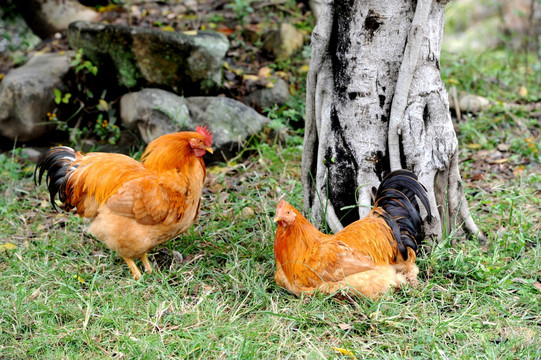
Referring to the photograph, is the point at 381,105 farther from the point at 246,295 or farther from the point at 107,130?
the point at 107,130

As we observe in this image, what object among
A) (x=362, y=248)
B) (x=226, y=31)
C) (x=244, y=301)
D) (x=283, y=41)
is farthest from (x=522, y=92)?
(x=244, y=301)

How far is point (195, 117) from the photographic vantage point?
237 inches

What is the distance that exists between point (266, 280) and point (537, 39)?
795cm

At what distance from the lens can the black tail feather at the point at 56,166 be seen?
4094mm

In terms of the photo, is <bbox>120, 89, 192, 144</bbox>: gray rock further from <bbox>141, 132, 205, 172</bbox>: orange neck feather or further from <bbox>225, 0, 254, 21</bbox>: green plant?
<bbox>225, 0, 254, 21</bbox>: green plant

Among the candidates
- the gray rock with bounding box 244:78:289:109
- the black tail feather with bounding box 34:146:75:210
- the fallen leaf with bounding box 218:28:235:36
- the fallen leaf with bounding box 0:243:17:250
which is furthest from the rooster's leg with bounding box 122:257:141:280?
the fallen leaf with bounding box 218:28:235:36

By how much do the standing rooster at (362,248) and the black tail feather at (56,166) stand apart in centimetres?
181

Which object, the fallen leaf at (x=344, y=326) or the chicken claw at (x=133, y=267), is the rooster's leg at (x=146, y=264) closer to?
Answer: the chicken claw at (x=133, y=267)

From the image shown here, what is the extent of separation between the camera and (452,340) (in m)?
3.14

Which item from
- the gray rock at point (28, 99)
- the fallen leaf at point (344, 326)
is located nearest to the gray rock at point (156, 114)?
the gray rock at point (28, 99)

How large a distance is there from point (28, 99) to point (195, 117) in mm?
2143

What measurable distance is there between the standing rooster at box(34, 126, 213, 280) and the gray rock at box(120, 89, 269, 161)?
177 centimetres

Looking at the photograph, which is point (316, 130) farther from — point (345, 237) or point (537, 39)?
point (537, 39)

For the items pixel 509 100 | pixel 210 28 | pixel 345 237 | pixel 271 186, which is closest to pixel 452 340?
pixel 345 237
